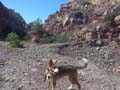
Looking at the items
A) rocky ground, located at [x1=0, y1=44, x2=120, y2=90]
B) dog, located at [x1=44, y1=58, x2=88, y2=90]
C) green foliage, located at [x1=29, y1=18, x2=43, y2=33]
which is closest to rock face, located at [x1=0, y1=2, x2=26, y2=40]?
green foliage, located at [x1=29, y1=18, x2=43, y2=33]

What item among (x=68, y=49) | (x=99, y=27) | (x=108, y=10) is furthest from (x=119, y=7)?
(x=68, y=49)

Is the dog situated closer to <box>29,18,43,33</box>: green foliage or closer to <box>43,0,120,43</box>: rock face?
<box>43,0,120,43</box>: rock face

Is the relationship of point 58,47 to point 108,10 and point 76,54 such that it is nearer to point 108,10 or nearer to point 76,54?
point 76,54

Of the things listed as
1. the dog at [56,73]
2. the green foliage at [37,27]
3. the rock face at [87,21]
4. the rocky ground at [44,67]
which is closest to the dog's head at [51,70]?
the dog at [56,73]

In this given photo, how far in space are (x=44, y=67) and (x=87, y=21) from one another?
25.1m

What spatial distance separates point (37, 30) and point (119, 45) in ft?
50.1

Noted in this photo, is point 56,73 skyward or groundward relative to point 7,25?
groundward

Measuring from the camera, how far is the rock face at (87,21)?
34.9 m

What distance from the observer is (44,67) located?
1483 centimetres

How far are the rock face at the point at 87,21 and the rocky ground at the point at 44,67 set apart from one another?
1207 cm

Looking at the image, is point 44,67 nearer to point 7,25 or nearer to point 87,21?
point 87,21

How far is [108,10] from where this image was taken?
40.6 meters

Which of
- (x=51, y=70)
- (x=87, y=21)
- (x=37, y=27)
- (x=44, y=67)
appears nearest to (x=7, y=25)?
(x=37, y=27)

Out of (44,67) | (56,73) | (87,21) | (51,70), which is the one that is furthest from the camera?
(87,21)
